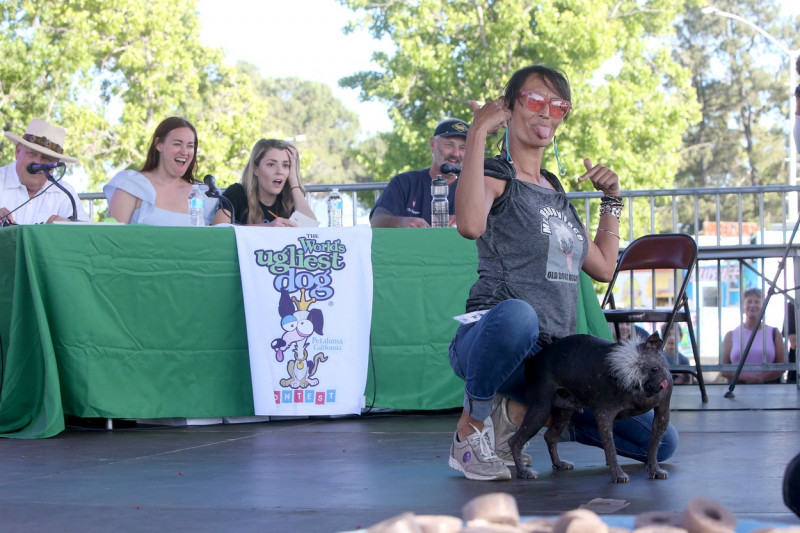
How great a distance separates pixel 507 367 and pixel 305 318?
2301 millimetres

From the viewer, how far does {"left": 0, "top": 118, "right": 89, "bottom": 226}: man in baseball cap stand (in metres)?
6.63

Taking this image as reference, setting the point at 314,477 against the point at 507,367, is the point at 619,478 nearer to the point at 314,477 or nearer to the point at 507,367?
the point at 507,367

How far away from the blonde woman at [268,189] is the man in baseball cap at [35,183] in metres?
1.04

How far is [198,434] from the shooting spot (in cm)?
507

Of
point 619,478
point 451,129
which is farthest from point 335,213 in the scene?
point 619,478

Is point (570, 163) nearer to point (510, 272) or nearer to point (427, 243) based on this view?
point (427, 243)

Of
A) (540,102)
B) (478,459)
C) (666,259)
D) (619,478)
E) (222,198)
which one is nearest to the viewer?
(619,478)

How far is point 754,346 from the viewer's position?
8945 millimetres

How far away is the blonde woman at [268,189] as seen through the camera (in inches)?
260

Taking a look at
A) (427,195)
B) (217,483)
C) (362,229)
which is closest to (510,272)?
(217,483)

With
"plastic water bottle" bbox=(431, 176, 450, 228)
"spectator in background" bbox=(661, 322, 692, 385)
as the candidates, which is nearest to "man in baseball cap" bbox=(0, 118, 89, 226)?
"plastic water bottle" bbox=(431, 176, 450, 228)

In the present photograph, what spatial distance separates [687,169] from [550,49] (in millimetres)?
27505

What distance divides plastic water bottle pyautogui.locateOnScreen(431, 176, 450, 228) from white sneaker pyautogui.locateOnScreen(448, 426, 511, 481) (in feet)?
9.26

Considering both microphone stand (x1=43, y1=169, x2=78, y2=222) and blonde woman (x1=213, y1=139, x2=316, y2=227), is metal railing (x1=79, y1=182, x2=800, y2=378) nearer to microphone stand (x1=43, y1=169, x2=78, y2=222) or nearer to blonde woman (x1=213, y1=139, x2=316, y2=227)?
blonde woman (x1=213, y1=139, x2=316, y2=227)
